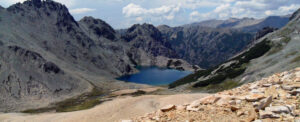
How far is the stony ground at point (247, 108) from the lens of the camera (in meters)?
11.9

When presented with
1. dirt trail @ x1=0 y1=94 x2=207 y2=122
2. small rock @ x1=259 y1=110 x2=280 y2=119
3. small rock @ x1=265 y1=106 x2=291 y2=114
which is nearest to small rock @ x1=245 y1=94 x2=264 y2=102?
small rock @ x1=265 y1=106 x2=291 y2=114

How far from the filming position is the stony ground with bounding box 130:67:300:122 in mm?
11875

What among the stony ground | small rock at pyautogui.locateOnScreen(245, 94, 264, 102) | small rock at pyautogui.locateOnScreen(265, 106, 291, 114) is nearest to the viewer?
small rock at pyautogui.locateOnScreen(265, 106, 291, 114)

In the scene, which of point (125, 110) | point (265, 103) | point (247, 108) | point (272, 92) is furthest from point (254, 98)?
point (125, 110)

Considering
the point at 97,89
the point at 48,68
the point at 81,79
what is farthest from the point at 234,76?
the point at 48,68

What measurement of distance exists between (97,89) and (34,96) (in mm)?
46317

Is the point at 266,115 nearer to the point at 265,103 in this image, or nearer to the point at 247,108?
the point at 265,103

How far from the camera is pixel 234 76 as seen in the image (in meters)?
147

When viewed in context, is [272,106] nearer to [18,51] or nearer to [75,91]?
[75,91]

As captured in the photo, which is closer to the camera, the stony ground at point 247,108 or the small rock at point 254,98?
the stony ground at point 247,108

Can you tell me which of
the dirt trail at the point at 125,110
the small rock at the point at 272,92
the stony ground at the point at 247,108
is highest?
the small rock at the point at 272,92

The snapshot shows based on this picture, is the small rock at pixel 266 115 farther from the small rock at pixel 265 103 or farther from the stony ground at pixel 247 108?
the small rock at pixel 265 103

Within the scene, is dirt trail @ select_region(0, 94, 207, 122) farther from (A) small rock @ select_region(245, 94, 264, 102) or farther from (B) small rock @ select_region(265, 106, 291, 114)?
(B) small rock @ select_region(265, 106, 291, 114)

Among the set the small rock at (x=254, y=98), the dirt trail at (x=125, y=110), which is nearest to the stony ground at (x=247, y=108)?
the small rock at (x=254, y=98)
